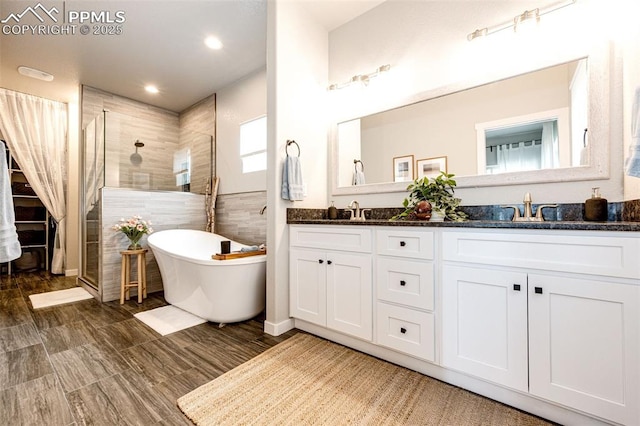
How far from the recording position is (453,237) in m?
1.48

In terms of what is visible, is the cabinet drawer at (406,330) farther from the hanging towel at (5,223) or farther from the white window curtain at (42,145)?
the white window curtain at (42,145)

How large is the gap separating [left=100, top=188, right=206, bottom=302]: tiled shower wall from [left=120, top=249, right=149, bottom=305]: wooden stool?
0.68ft

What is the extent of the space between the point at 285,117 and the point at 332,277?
137 centimetres

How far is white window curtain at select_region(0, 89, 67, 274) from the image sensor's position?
375cm

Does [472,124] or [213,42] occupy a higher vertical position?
[213,42]

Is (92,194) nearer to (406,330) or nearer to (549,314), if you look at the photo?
(406,330)

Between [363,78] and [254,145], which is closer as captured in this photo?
[363,78]

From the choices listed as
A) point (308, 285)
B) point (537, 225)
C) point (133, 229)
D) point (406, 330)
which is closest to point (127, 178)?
point (133, 229)

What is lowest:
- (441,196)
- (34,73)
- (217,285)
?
(217,285)

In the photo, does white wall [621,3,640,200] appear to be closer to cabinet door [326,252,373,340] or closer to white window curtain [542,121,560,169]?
white window curtain [542,121,560,169]

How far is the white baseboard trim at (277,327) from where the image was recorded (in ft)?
7.12

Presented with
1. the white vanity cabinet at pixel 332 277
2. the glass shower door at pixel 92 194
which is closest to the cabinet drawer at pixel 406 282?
the white vanity cabinet at pixel 332 277

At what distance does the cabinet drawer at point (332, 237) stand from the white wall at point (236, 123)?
127cm

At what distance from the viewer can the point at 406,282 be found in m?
1.64
